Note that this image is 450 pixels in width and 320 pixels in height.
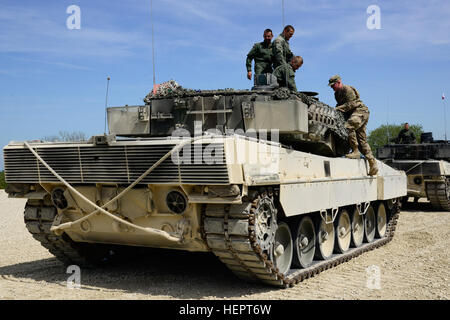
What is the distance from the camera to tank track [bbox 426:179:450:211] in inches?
701

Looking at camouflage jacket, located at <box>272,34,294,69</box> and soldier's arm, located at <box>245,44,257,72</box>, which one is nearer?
camouflage jacket, located at <box>272,34,294,69</box>

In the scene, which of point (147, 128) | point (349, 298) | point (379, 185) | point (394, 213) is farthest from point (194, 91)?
point (394, 213)

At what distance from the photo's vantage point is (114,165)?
6598 mm

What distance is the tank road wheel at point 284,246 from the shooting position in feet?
24.2

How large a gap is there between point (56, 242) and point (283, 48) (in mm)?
4850

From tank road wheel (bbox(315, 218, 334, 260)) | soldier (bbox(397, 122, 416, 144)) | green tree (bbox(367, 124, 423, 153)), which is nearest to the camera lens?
tank road wheel (bbox(315, 218, 334, 260))

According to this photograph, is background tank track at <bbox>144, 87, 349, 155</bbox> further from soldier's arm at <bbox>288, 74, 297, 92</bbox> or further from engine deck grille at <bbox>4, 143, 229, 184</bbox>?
engine deck grille at <bbox>4, 143, 229, 184</bbox>

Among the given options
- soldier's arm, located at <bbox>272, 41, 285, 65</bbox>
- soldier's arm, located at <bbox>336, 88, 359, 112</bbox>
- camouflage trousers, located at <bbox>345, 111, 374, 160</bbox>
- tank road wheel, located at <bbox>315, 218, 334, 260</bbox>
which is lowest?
tank road wheel, located at <bbox>315, 218, 334, 260</bbox>

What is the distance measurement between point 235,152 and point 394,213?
7355 mm

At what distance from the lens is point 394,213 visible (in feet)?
40.0

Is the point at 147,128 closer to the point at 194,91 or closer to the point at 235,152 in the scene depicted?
the point at 194,91

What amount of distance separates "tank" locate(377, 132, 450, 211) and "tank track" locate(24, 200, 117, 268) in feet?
41.3

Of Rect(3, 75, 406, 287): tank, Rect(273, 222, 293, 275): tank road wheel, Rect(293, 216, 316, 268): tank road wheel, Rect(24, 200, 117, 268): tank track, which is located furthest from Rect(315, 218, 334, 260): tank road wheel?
Rect(24, 200, 117, 268): tank track

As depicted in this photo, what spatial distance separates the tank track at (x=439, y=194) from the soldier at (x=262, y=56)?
10.4m
